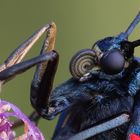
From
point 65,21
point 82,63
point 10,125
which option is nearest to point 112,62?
point 82,63

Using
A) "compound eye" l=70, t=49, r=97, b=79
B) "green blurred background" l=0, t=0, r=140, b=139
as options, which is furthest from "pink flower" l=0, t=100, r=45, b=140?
"green blurred background" l=0, t=0, r=140, b=139

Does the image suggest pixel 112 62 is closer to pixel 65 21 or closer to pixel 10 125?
pixel 10 125

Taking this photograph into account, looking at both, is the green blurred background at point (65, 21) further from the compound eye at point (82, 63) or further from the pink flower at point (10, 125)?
the pink flower at point (10, 125)

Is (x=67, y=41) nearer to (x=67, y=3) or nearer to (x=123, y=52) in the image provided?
(x=67, y=3)

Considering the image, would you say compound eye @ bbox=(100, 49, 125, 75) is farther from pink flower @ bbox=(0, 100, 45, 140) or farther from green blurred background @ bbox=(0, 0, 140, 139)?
green blurred background @ bbox=(0, 0, 140, 139)

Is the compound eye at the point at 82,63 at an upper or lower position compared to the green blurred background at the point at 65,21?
upper

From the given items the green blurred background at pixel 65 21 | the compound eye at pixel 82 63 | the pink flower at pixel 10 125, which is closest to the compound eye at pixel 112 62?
the compound eye at pixel 82 63
